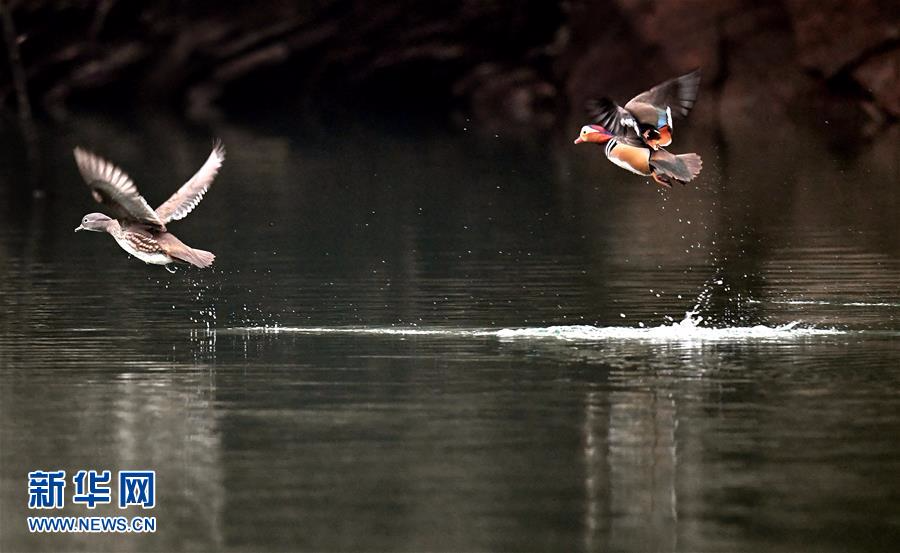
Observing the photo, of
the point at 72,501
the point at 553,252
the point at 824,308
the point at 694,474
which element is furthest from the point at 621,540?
the point at 553,252

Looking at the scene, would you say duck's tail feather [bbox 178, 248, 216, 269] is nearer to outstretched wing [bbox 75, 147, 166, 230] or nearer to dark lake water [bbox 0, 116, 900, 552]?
outstretched wing [bbox 75, 147, 166, 230]

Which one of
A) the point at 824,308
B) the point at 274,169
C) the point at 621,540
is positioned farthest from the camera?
the point at 274,169

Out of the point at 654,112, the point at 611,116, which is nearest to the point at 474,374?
the point at 611,116

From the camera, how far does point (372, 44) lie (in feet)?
178

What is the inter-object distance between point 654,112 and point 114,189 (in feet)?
11.2

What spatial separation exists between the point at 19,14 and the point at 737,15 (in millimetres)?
18113

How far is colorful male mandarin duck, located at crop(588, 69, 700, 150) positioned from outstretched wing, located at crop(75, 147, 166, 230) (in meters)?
2.82

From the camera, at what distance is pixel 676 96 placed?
14.0m

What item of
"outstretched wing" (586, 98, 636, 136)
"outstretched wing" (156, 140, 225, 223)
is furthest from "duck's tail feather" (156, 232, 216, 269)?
"outstretched wing" (586, 98, 636, 136)

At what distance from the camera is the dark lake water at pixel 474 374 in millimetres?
9039

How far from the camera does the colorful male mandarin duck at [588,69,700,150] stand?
45.4 ft

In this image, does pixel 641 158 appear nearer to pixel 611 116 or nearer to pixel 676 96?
pixel 611 116

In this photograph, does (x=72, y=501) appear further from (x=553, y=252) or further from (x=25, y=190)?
(x=25, y=190)

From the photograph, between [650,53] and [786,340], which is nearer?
[786,340]
